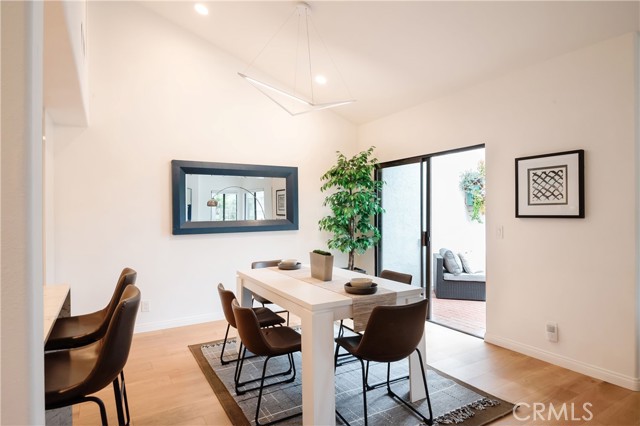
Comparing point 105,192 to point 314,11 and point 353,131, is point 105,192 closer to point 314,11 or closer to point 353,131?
point 314,11

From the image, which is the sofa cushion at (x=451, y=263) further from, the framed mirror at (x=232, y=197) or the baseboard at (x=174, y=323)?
the baseboard at (x=174, y=323)

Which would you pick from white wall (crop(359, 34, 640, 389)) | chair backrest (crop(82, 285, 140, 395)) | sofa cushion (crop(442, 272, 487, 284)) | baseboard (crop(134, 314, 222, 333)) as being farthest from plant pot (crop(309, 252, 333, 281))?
sofa cushion (crop(442, 272, 487, 284))

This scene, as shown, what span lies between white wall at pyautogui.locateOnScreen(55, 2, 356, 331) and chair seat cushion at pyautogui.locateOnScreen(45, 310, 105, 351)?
161cm

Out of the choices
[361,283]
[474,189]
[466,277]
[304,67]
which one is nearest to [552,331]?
[361,283]

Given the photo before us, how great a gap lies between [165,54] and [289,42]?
147 cm

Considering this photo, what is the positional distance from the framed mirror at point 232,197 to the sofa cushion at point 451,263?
2.40m

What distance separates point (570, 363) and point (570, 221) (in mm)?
1178

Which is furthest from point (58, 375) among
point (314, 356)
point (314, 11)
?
point (314, 11)

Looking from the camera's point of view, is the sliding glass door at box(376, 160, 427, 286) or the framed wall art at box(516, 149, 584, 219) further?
the sliding glass door at box(376, 160, 427, 286)

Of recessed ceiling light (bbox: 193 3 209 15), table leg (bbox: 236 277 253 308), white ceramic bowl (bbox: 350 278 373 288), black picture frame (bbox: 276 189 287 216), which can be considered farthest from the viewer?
black picture frame (bbox: 276 189 287 216)

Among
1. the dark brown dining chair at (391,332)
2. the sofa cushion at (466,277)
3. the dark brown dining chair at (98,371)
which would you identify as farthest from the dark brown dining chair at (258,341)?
the sofa cushion at (466,277)

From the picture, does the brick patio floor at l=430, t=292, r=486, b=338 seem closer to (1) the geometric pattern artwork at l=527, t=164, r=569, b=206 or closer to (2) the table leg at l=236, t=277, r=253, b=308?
(1) the geometric pattern artwork at l=527, t=164, r=569, b=206

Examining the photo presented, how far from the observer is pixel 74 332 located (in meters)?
2.20

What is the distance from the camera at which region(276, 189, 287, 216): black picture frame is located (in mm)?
4969
